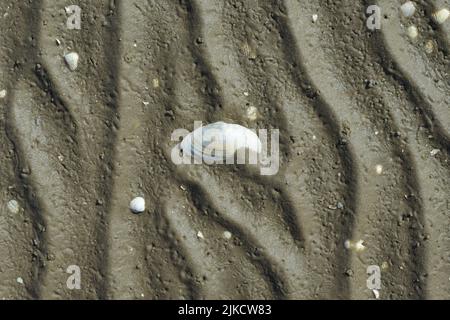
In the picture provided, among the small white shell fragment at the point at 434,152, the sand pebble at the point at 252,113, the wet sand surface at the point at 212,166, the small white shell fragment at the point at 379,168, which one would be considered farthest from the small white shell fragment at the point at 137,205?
the small white shell fragment at the point at 434,152

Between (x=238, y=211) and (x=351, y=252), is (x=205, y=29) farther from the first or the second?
(x=351, y=252)

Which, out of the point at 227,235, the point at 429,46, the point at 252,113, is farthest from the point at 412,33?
the point at 227,235

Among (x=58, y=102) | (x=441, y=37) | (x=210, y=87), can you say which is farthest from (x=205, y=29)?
(x=441, y=37)

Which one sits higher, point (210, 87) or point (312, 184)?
point (210, 87)

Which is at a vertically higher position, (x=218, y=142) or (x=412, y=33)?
(x=412, y=33)

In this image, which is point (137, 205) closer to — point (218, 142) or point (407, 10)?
point (218, 142)

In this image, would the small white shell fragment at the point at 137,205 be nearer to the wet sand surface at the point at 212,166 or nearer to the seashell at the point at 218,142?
the wet sand surface at the point at 212,166
